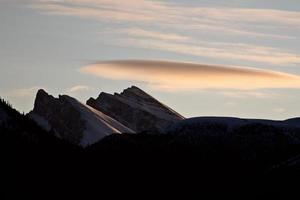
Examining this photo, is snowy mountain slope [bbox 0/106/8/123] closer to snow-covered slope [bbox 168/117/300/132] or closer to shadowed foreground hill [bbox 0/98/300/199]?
shadowed foreground hill [bbox 0/98/300/199]

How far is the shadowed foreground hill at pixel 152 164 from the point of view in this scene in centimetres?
5359

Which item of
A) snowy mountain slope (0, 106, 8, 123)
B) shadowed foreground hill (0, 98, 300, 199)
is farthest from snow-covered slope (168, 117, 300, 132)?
snowy mountain slope (0, 106, 8, 123)

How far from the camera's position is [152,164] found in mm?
73312

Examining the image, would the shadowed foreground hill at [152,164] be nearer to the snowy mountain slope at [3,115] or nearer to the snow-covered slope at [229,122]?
the snowy mountain slope at [3,115]

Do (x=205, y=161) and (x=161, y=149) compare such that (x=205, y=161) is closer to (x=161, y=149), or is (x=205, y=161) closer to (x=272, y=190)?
(x=161, y=149)

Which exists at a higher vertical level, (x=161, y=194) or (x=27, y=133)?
(x=27, y=133)

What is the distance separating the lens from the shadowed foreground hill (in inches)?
2110

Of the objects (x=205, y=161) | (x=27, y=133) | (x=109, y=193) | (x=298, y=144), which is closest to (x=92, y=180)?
(x=109, y=193)

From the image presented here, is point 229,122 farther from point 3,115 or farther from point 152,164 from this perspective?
point 3,115

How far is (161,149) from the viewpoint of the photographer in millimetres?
82875

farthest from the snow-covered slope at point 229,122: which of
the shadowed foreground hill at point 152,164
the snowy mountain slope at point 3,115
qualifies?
the snowy mountain slope at point 3,115

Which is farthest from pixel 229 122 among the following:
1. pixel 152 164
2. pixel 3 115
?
pixel 3 115

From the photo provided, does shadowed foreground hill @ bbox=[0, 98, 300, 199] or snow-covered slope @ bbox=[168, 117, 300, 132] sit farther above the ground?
snow-covered slope @ bbox=[168, 117, 300, 132]

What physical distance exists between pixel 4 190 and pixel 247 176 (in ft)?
87.9
